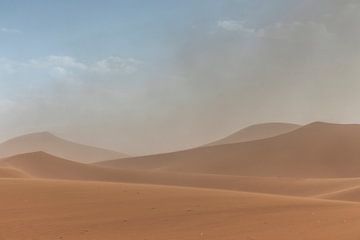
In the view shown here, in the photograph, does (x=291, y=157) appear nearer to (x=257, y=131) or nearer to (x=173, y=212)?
(x=173, y=212)

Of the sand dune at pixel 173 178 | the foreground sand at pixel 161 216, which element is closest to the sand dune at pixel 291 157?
the sand dune at pixel 173 178

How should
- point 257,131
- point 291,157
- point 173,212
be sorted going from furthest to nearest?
point 257,131 → point 291,157 → point 173,212

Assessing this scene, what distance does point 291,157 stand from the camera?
5166 cm

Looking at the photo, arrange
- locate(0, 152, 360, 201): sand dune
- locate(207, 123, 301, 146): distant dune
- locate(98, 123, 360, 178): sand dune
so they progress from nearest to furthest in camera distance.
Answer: locate(0, 152, 360, 201): sand dune → locate(98, 123, 360, 178): sand dune → locate(207, 123, 301, 146): distant dune

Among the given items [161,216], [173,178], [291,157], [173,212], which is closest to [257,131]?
[291,157]

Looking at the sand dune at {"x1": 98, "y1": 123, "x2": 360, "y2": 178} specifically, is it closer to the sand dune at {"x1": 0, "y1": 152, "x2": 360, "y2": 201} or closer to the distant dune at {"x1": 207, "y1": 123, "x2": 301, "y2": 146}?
the sand dune at {"x1": 0, "y1": 152, "x2": 360, "y2": 201}

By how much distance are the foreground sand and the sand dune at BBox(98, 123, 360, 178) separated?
2951cm

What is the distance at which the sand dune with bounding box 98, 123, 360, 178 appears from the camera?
4702cm

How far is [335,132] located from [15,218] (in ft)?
164

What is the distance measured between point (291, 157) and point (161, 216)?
40.1 meters

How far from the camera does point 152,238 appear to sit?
413 inches

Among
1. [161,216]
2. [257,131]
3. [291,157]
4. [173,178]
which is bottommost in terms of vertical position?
[161,216]

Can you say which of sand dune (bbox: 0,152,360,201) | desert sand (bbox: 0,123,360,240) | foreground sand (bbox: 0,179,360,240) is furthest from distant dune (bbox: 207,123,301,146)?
foreground sand (bbox: 0,179,360,240)

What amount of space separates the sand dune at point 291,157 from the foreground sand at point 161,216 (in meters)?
29.5
